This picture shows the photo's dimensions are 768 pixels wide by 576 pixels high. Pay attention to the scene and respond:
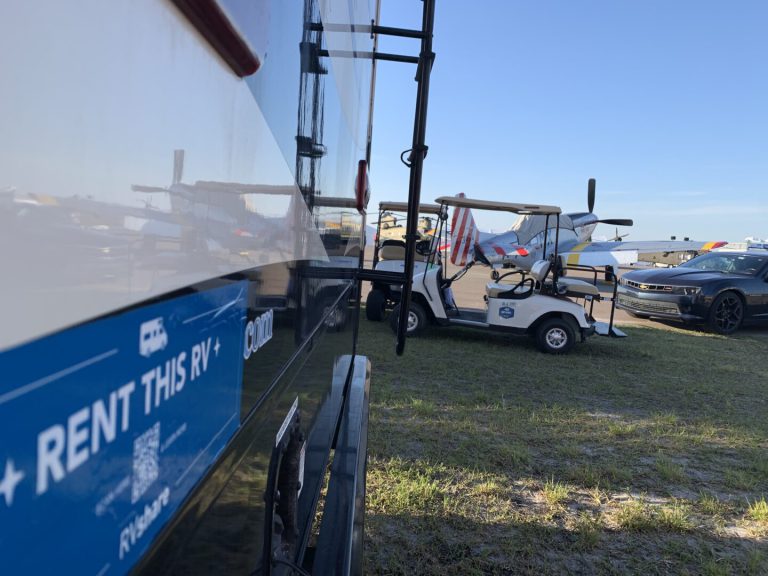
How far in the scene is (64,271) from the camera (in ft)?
1.34

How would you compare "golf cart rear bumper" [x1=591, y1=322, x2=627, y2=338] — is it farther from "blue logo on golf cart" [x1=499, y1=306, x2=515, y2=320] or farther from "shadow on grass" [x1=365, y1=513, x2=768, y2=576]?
"shadow on grass" [x1=365, y1=513, x2=768, y2=576]

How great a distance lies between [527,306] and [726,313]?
4542mm

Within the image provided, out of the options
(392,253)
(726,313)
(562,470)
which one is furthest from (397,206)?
(562,470)

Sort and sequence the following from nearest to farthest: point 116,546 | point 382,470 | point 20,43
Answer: point 20,43
point 116,546
point 382,470

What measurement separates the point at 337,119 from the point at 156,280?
4.22ft

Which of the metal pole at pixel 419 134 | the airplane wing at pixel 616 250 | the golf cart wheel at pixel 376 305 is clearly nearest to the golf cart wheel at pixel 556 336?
the golf cart wheel at pixel 376 305

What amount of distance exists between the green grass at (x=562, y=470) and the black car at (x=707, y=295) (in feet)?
9.62

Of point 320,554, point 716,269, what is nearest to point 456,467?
point 320,554

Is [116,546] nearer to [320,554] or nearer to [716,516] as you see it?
[320,554]

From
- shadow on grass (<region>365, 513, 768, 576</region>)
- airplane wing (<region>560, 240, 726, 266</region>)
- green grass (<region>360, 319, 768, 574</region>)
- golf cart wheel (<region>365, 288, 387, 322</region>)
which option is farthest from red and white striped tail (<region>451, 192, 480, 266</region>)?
shadow on grass (<region>365, 513, 768, 576</region>)

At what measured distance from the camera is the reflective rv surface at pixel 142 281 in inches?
14.6

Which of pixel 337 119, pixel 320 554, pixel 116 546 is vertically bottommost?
pixel 320 554

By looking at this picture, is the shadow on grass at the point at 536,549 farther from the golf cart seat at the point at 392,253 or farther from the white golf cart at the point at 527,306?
the golf cart seat at the point at 392,253

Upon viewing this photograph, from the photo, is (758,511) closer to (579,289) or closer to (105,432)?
(105,432)
